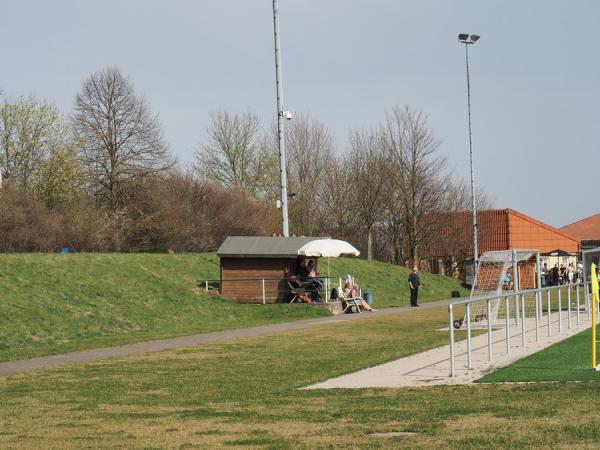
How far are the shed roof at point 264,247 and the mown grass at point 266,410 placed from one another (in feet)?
62.3

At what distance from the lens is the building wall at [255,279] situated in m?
40.1

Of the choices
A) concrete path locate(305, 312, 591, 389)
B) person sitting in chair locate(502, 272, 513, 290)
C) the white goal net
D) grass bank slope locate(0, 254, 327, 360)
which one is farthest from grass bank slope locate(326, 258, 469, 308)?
concrete path locate(305, 312, 591, 389)

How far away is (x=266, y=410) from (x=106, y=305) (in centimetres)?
2063

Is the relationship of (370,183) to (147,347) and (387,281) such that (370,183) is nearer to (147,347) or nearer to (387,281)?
(387,281)

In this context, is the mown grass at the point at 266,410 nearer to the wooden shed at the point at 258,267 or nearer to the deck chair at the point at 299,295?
the deck chair at the point at 299,295

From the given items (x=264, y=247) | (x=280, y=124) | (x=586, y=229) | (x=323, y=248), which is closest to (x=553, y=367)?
(x=323, y=248)

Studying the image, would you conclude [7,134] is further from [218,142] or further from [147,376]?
[147,376]

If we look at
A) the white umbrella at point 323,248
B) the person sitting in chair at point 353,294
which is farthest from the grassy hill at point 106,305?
the person sitting in chair at point 353,294

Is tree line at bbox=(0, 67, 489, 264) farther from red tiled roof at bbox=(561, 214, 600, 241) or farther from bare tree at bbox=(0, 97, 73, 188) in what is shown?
red tiled roof at bbox=(561, 214, 600, 241)

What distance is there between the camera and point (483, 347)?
21.8m

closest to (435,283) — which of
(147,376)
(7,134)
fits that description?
(7,134)

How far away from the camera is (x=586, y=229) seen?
11638 cm

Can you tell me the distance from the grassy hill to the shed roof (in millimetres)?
1846

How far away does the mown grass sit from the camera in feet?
34.7
